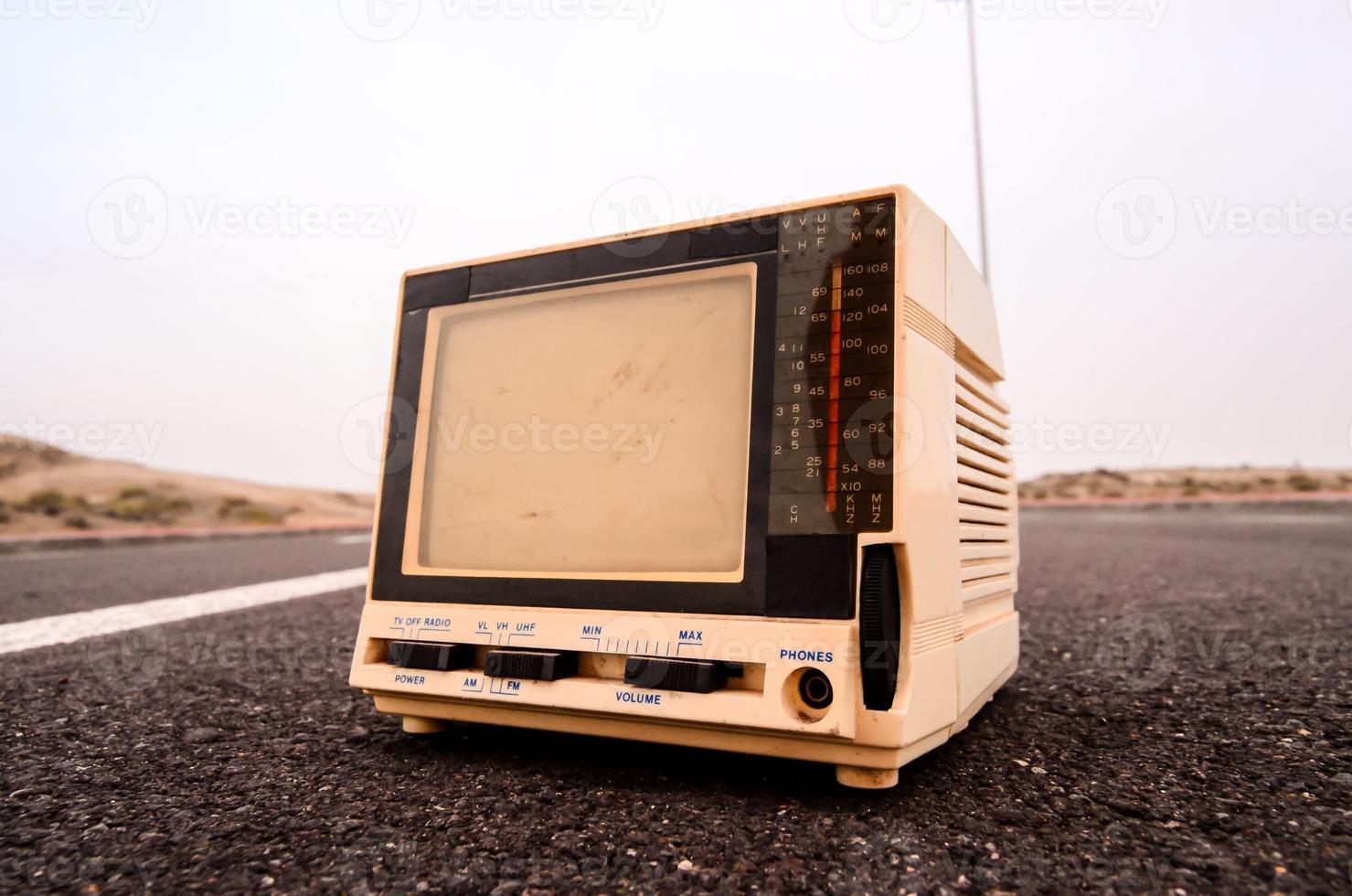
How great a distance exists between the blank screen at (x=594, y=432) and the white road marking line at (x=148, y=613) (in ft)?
5.43

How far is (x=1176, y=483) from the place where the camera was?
896 inches

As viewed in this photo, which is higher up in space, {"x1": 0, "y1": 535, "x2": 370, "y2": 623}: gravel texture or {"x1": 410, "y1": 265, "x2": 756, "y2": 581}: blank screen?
{"x1": 410, "y1": 265, "x2": 756, "y2": 581}: blank screen

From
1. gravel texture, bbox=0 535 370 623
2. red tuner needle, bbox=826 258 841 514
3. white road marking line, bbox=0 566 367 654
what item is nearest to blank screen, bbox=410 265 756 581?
red tuner needle, bbox=826 258 841 514

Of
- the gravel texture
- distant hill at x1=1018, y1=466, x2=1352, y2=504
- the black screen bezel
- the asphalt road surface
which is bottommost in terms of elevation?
the asphalt road surface

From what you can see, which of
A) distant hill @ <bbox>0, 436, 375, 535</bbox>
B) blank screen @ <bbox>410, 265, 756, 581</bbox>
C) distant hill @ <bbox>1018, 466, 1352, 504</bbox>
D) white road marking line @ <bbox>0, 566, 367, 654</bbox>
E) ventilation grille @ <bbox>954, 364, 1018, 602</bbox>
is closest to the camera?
blank screen @ <bbox>410, 265, 756, 581</bbox>

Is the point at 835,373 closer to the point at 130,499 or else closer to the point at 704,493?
the point at 704,493

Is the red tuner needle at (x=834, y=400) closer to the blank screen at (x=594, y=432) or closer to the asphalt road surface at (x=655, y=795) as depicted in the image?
the blank screen at (x=594, y=432)

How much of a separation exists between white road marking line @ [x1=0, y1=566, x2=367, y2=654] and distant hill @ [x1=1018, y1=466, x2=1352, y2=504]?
17.5 metres

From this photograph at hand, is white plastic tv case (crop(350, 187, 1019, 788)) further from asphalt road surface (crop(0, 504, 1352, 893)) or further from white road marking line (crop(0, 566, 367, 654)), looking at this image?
white road marking line (crop(0, 566, 367, 654))

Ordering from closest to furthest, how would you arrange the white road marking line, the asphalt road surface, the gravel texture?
1. the asphalt road surface
2. the white road marking line
3. the gravel texture

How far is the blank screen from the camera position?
3.76 feet

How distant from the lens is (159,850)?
88 cm

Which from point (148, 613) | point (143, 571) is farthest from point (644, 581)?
point (143, 571)

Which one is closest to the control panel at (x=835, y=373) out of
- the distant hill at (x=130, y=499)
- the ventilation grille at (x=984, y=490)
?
the ventilation grille at (x=984, y=490)
